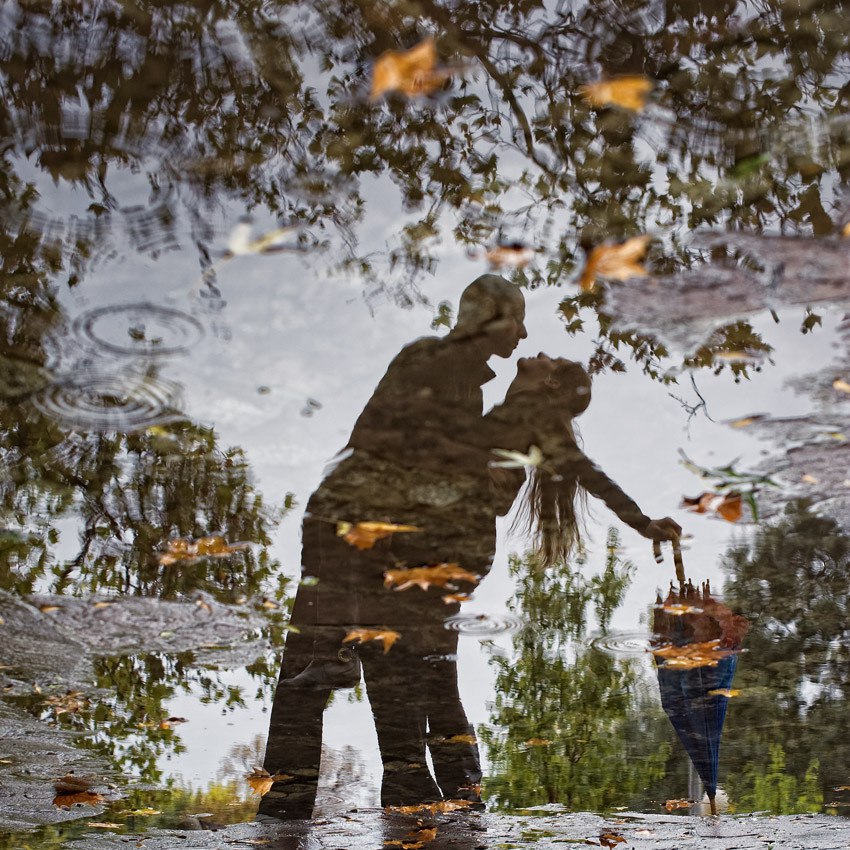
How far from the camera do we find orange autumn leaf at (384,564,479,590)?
2.83 meters

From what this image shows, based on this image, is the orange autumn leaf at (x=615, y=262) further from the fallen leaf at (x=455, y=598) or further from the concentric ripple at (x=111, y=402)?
the fallen leaf at (x=455, y=598)

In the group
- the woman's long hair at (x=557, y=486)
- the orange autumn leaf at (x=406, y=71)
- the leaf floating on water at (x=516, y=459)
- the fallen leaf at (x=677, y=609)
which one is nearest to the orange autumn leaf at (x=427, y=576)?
the woman's long hair at (x=557, y=486)

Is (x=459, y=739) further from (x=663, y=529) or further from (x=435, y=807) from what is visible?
(x=663, y=529)

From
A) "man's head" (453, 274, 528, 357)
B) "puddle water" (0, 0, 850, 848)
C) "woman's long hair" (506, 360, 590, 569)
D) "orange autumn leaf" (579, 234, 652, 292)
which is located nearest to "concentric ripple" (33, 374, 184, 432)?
"puddle water" (0, 0, 850, 848)

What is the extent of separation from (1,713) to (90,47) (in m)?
3.79

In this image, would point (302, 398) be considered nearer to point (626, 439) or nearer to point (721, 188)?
point (626, 439)

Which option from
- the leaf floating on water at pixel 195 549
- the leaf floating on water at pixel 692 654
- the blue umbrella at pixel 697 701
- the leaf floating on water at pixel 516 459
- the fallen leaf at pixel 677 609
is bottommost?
the blue umbrella at pixel 697 701

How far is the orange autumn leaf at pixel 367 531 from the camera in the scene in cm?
264

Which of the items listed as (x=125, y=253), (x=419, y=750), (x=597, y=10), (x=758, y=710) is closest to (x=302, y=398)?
(x=125, y=253)

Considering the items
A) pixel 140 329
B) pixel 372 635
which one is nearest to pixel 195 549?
pixel 372 635

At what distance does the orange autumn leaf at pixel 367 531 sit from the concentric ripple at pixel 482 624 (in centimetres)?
72

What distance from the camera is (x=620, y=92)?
1.84 metres

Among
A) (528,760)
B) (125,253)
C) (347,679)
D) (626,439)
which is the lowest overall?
(528,760)

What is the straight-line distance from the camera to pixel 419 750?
396 centimetres
